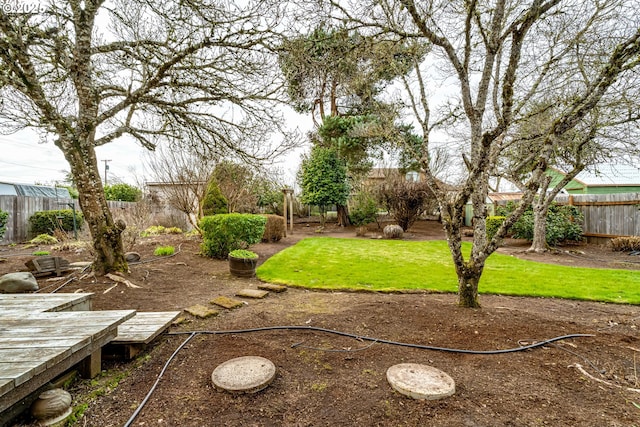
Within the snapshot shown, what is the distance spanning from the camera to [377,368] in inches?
90.9

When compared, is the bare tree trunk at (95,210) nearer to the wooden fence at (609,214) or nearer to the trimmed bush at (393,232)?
the trimmed bush at (393,232)

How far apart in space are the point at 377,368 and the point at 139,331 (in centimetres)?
208

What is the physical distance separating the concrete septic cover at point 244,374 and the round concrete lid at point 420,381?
887 millimetres

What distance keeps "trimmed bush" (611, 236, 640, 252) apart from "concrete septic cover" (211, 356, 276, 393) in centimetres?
1085

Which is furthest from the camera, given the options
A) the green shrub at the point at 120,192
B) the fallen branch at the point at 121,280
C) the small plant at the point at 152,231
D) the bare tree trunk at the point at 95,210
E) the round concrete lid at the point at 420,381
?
the green shrub at the point at 120,192

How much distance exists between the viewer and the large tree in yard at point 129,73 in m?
4.05

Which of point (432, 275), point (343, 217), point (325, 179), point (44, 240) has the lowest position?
point (432, 275)

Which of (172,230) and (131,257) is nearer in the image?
(131,257)

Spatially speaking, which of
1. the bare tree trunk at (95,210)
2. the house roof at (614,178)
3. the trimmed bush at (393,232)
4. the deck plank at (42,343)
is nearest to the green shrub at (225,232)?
the bare tree trunk at (95,210)

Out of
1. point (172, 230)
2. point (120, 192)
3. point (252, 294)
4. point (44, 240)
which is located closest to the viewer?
point (252, 294)

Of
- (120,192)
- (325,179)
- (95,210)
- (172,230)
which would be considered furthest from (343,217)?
(95,210)

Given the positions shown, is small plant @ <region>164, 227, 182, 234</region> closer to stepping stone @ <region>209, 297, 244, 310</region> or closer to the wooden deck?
stepping stone @ <region>209, 297, 244, 310</region>

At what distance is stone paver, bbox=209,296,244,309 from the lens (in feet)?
12.9

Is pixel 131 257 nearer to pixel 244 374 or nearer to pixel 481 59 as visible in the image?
pixel 244 374
